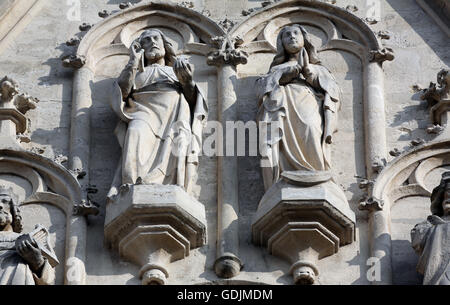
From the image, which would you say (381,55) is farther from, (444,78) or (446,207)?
(446,207)

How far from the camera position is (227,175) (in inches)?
821

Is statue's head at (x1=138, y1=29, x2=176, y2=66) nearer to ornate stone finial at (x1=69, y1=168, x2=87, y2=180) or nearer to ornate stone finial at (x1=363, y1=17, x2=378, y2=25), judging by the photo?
ornate stone finial at (x1=69, y1=168, x2=87, y2=180)

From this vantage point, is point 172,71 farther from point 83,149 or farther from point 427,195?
point 427,195

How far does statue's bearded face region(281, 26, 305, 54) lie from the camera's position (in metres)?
21.6

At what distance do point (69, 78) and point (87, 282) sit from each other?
2.86 metres

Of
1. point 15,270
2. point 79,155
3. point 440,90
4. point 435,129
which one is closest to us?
point 15,270

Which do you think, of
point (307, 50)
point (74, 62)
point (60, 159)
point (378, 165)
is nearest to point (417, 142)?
point (378, 165)

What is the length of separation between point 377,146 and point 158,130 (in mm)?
2182

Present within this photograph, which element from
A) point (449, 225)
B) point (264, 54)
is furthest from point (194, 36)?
point (449, 225)

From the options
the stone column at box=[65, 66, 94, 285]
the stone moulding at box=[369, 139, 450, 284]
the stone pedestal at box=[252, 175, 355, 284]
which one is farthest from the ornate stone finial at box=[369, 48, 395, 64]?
the stone column at box=[65, 66, 94, 285]

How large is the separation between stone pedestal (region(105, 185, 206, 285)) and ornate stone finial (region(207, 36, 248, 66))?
7.14 ft

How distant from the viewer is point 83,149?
69.4 feet

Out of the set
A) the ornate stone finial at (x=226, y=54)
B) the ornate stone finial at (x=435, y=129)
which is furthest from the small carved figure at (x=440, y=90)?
the ornate stone finial at (x=226, y=54)

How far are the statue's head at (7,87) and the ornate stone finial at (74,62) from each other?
2.45 feet
